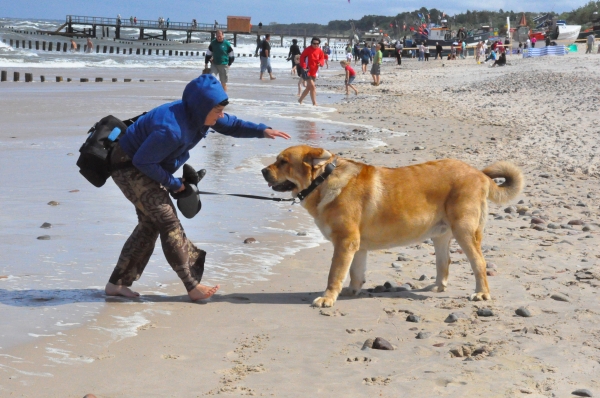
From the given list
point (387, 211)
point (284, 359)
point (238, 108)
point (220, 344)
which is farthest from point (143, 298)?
point (238, 108)

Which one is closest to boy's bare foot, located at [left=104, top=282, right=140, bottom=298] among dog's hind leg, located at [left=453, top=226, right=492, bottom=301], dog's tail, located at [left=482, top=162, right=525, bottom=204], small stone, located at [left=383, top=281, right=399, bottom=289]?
small stone, located at [left=383, top=281, right=399, bottom=289]

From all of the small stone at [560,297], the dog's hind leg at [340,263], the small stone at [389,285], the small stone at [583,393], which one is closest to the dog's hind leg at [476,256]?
the small stone at [560,297]

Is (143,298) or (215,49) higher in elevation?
(215,49)

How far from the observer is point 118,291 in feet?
18.9

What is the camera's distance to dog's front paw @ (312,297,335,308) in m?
5.75

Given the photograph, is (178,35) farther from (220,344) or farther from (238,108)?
(220,344)

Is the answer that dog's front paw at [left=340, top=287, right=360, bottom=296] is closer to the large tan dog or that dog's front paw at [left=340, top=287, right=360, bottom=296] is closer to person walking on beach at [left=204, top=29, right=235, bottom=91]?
the large tan dog

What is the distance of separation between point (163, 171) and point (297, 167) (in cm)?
110

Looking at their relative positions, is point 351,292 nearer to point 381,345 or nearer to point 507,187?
point 381,345

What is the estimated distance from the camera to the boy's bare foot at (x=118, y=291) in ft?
18.9

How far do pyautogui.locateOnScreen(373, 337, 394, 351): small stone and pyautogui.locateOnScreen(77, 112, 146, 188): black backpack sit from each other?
230cm

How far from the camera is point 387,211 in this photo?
5984 millimetres

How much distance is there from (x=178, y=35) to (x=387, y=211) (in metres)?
128

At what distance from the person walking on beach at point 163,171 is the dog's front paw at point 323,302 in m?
0.78
